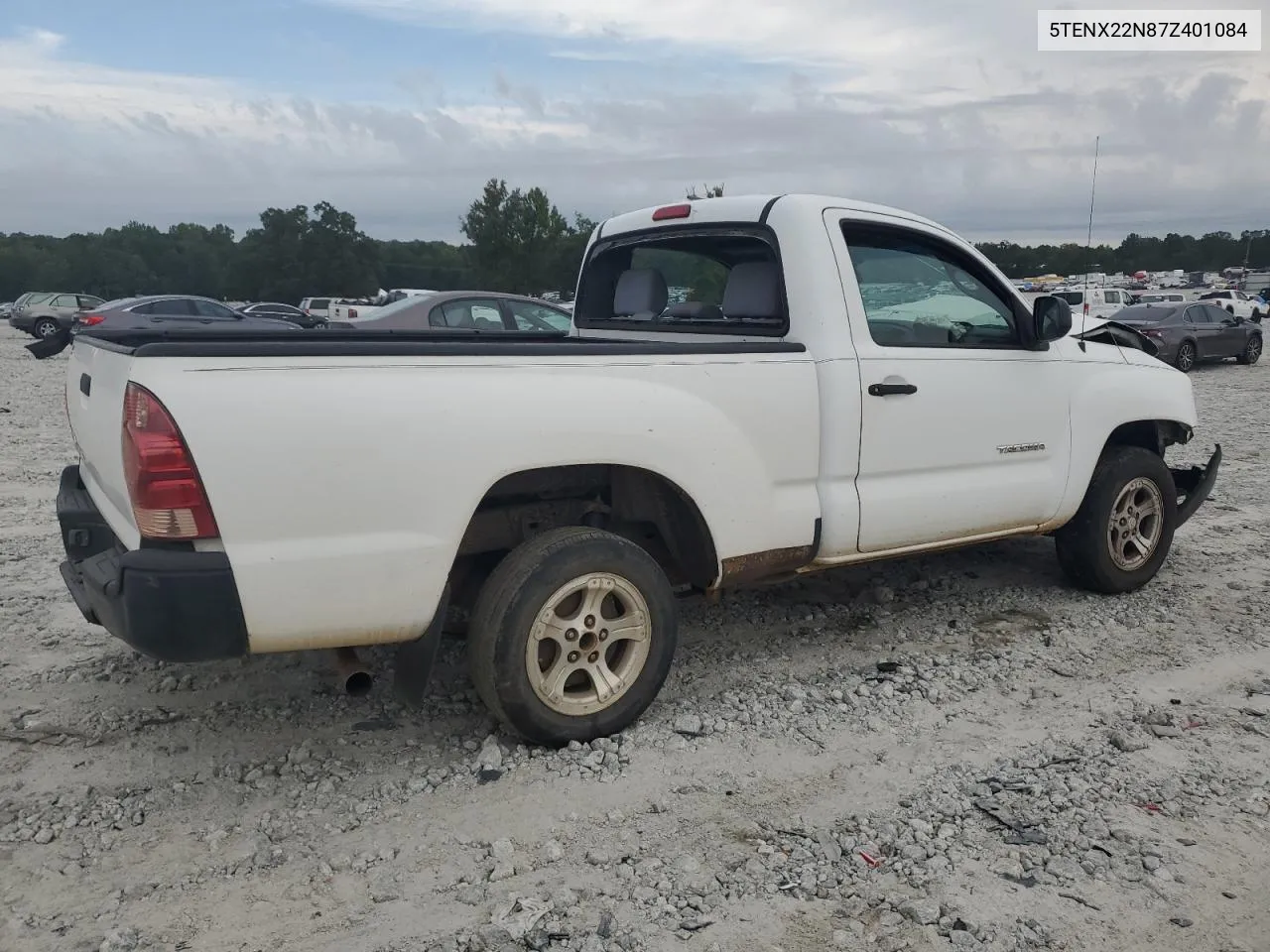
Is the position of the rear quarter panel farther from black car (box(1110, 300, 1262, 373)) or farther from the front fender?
black car (box(1110, 300, 1262, 373))

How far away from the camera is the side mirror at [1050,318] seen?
469cm

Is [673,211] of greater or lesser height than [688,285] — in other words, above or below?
above

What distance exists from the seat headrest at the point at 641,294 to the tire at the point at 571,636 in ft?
5.89

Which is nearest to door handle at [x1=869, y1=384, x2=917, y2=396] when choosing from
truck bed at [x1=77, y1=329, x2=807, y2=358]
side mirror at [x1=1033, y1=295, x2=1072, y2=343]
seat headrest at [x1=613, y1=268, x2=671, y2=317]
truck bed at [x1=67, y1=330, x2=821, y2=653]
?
truck bed at [x1=77, y1=329, x2=807, y2=358]

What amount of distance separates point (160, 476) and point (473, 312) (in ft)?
34.7

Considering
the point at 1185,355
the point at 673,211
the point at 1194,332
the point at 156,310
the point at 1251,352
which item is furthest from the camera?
the point at 1251,352

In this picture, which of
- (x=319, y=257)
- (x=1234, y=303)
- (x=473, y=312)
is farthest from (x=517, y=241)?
(x=473, y=312)

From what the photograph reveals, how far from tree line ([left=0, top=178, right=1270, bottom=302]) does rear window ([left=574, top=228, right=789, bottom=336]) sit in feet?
173

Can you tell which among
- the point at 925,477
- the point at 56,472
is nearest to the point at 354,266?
the point at 56,472

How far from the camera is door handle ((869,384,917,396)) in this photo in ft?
13.6

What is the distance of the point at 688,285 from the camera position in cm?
505

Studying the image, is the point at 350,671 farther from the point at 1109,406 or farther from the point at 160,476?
the point at 1109,406

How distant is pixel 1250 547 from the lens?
21.0 feet

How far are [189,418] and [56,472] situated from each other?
22.6ft
